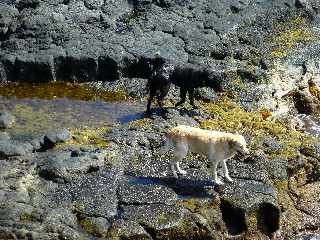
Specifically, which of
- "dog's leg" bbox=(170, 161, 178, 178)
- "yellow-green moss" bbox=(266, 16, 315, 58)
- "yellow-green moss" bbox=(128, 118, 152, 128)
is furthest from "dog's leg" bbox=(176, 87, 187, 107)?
"yellow-green moss" bbox=(266, 16, 315, 58)

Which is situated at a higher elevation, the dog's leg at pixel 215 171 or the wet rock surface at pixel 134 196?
the dog's leg at pixel 215 171

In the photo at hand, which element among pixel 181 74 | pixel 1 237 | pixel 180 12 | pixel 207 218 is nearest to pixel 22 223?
pixel 1 237

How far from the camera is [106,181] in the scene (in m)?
15.9

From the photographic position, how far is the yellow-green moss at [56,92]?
21.6 meters

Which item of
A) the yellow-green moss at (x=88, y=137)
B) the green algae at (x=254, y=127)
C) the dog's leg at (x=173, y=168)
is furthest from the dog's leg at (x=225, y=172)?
the yellow-green moss at (x=88, y=137)

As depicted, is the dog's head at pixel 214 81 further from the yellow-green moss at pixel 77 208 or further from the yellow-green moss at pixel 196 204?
the yellow-green moss at pixel 77 208

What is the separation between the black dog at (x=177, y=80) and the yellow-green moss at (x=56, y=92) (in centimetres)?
173

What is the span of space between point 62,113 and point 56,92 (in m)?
2.09

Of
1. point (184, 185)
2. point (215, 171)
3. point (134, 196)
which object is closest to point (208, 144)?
point (215, 171)

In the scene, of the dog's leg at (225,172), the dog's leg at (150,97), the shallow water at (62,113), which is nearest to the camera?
the dog's leg at (225,172)

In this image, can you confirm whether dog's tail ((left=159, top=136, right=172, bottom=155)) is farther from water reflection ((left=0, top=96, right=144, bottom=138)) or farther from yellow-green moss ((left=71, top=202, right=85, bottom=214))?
water reflection ((left=0, top=96, right=144, bottom=138))

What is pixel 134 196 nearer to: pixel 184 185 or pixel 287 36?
pixel 184 185

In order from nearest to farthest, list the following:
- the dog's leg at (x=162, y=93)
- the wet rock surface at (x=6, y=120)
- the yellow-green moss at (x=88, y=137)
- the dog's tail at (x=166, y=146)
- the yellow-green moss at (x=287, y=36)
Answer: the dog's tail at (x=166, y=146) → the yellow-green moss at (x=88, y=137) → the wet rock surface at (x=6, y=120) → the dog's leg at (x=162, y=93) → the yellow-green moss at (x=287, y=36)

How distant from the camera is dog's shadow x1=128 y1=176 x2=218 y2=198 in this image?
51.2ft
